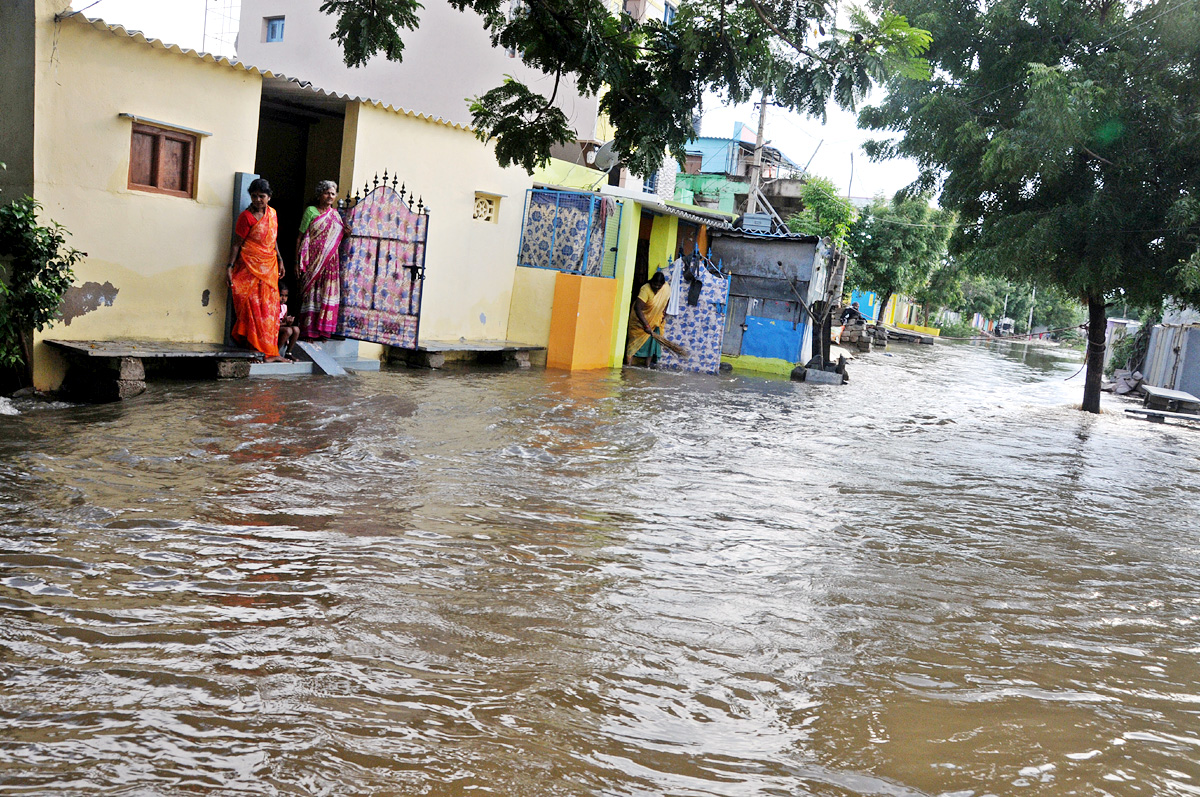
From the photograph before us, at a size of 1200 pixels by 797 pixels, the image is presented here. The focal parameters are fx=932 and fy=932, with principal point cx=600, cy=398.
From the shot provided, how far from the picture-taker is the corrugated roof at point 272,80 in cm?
775

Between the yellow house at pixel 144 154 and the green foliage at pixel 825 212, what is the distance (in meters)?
22.8

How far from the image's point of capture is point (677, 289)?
51.3 feet

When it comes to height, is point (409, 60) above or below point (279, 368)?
above

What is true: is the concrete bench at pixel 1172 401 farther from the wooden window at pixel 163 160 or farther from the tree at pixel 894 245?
the tree at pixel 894 245

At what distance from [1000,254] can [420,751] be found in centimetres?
1448

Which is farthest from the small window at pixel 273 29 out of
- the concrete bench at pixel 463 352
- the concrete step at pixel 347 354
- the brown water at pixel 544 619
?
the brown water at pixel 544 619

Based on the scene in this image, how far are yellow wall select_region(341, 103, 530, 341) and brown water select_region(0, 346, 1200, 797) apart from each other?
3981mm

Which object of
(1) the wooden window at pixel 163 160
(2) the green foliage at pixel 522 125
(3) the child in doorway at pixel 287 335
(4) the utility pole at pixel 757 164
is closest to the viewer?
(2) the green foliage at pixel 522 125

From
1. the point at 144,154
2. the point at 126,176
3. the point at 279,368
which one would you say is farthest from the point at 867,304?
the point at 126,176

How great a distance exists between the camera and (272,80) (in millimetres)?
9422

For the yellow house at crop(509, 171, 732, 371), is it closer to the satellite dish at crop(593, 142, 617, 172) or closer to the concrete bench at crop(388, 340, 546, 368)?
the concrete bench at crop(388, 340, 546, 368)

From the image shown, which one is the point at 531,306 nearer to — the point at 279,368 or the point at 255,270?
the point at 279,368

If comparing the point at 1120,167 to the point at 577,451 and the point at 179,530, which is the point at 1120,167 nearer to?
the point at 577,451

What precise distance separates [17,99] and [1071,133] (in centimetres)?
1226
